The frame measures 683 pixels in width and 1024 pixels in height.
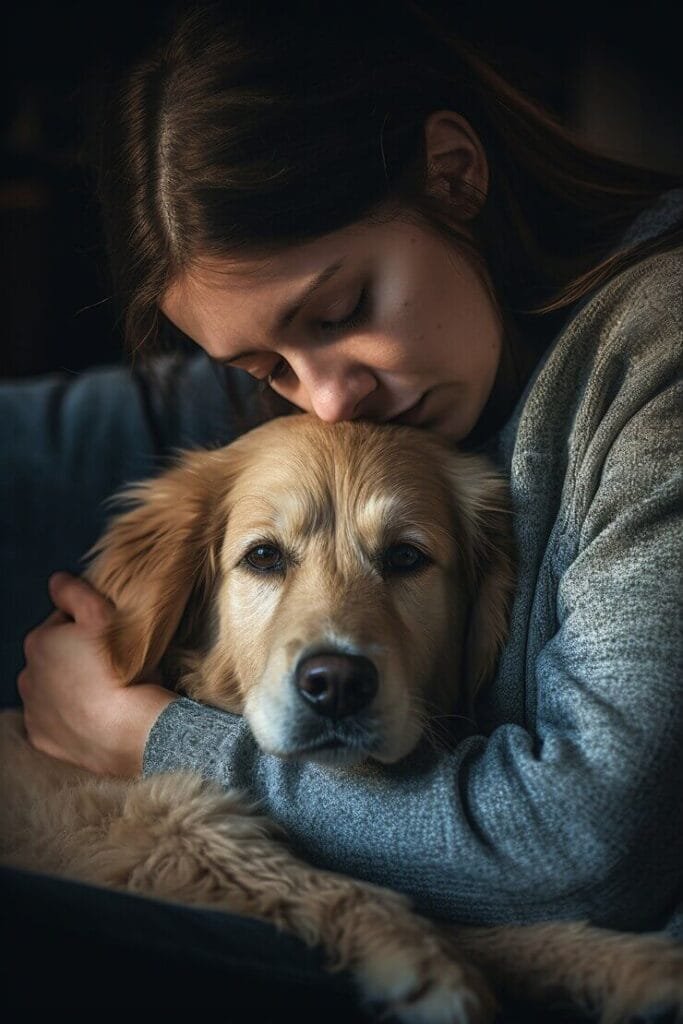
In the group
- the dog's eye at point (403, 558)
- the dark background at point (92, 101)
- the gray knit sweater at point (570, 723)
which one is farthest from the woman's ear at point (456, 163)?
the dog's eye at point (403, 558)

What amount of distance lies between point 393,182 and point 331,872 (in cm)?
92

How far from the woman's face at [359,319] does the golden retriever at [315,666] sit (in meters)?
0.08

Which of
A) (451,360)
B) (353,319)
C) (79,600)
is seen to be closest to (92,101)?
(353,319)

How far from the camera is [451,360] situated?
1.47 meters

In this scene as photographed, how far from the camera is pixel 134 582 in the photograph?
60.0 inches

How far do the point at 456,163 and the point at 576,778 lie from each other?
2.98 feet

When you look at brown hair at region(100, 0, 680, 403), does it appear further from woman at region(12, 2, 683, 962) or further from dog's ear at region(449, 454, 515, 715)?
dog's ear at region(449, 454, 515, 715)

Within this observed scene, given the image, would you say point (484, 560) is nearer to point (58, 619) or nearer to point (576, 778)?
point (576, 778)

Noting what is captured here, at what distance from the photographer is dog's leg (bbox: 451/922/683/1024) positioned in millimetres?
998

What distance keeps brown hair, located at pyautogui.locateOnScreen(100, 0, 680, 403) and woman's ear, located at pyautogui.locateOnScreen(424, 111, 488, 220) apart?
0.01 metres

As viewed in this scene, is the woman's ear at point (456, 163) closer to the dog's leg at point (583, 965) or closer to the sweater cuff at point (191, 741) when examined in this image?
the sweater cuff at point (191, 741)

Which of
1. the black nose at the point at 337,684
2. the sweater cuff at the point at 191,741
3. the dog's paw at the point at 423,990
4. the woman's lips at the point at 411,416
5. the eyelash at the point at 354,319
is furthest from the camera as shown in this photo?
the woman's lips at the point at 411,416

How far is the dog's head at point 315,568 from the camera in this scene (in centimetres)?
128

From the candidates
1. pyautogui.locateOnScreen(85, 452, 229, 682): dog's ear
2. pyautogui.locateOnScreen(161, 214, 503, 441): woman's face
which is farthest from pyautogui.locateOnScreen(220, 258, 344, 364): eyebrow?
pyautogui.locateOnScreen(85, 452, 229, 682): dog's ear
